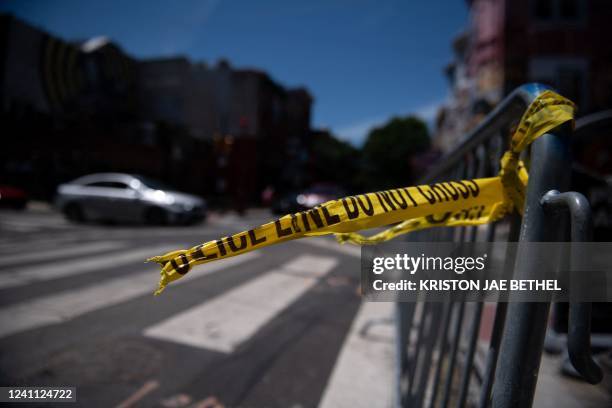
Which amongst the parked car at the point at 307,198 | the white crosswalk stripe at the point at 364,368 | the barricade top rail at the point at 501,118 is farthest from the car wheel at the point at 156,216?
the barricade top rail at the point at 501,118

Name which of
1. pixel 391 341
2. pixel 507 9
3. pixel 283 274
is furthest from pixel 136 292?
pixel 507 9

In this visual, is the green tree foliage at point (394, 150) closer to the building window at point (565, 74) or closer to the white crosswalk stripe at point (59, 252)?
the building window at point (565, 74)

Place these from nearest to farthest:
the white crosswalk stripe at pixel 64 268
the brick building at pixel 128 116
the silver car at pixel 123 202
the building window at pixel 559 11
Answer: the white crosswalk stripe at pixel 64 268
the silver car at pixel 123 202
the building window at pixel 559 11
the brick building at pixel 128 116

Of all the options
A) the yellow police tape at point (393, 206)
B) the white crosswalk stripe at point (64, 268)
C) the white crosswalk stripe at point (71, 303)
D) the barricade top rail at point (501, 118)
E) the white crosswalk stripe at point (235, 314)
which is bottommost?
the white crosswalk stripe at point (235, 314)

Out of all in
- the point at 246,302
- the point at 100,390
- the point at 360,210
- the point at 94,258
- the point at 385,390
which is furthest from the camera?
the point at 94,258

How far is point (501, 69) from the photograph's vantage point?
14922 mm

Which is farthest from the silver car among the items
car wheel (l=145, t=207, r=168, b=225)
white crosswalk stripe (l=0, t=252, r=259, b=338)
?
white crosswalk stripe (l=0, t=252, r=259, b=338)

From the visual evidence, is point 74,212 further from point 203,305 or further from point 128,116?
point 128,116

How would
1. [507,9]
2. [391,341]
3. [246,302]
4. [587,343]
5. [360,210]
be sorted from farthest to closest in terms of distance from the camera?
[507,9] → [246,302] → [391,341] → [360,210] → [587,343]

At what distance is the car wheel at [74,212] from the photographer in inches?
Result: 505

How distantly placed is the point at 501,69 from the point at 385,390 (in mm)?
15702

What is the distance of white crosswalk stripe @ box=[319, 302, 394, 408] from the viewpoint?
99.4 inches

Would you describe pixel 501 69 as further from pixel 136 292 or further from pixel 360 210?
pixel 360 210

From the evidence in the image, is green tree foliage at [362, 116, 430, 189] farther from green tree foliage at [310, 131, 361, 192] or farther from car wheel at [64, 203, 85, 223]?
car wheel at [64, 203, 85, 223]
